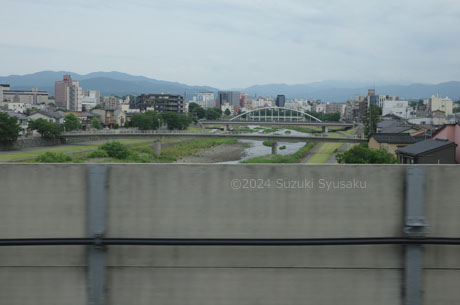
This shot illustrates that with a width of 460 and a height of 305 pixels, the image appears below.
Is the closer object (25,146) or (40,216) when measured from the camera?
(40,216)

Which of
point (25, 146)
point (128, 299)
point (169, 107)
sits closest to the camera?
point (128, 299)

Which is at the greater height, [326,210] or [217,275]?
[326,210]

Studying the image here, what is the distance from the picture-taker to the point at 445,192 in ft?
8.46

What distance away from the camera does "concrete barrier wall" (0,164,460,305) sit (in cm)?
255

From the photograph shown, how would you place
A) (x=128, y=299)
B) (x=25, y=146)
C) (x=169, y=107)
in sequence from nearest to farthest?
(x=128, y=299) → (x=25, y=146) → (x=169, y=107)

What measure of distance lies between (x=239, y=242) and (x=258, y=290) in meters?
0.30

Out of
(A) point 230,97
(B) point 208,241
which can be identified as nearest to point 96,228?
(B) point 208,241

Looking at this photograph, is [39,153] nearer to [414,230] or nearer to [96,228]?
[96,228]

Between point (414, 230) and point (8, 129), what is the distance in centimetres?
3634

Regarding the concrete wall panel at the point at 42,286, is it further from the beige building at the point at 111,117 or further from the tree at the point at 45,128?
the beige building at the point at 111,117

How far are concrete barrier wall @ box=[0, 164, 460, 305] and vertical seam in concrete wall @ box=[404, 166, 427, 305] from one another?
0.13ft

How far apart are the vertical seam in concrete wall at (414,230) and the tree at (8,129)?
35852 millimetres

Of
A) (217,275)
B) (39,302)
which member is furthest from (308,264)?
(39,302)

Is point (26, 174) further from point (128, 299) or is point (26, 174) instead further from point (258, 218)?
point (258, 218)
